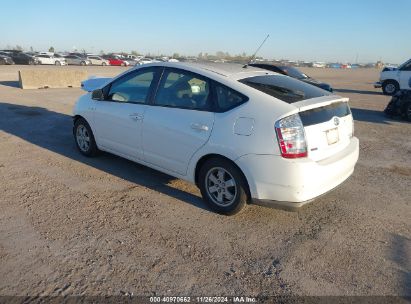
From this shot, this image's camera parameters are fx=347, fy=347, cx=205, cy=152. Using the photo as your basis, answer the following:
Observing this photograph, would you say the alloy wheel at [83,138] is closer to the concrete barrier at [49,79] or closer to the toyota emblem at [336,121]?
the toyota emblem at [336,121]

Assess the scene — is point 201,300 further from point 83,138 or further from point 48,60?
point 48,60

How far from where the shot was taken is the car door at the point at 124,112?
4625mm

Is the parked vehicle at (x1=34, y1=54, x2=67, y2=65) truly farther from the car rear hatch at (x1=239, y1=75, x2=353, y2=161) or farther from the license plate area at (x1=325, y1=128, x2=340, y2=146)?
the license plate area at (x1=325, y1=128, x2=340, y2=146)

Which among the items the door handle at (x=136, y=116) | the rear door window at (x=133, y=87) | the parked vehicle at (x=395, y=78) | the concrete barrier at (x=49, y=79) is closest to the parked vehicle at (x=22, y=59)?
the concrete barrier at (x=49, y=79)

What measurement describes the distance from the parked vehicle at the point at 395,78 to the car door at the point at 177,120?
15310 millimetres

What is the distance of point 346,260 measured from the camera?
10.6ft

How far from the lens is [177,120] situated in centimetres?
413

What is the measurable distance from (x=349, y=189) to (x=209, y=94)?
8.27 feet

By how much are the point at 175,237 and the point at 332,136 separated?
6.52 feet

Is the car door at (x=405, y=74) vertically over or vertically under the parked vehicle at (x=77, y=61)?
over

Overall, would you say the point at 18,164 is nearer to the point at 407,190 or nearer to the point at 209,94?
the point at 209,94

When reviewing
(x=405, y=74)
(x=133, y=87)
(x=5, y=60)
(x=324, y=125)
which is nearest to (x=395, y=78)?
(x=405, y=74)

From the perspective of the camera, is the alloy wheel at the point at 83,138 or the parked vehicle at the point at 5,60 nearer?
the alloy wheel at the point at 83,138

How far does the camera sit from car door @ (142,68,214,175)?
394cm
